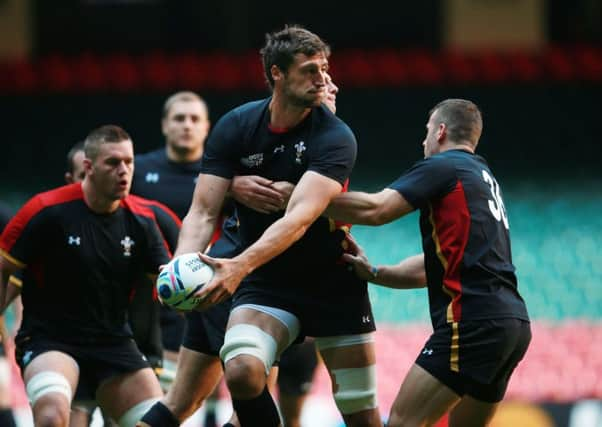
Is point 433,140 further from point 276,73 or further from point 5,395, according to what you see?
point 5,395

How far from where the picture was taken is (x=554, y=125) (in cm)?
1470

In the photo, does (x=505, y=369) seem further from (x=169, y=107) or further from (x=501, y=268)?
(x=169, y=107)

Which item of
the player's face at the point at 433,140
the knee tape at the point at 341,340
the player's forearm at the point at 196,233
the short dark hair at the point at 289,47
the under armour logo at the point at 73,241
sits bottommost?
the knee tape at the point at 341,340

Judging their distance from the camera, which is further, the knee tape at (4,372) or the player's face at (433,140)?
the knee tape at (4,372)

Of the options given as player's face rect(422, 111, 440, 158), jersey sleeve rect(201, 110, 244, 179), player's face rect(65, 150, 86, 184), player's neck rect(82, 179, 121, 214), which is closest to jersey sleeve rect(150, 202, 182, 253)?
player's neck rect(82, 179, 121, 214)

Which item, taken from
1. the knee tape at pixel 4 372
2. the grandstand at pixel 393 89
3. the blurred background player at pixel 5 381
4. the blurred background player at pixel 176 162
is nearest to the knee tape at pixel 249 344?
the blurred background player at pixel 5 381

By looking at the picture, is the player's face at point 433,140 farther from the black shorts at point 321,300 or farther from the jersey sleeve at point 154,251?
the jersey sleeve at point 154,251

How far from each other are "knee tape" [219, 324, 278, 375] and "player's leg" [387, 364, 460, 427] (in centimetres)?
61

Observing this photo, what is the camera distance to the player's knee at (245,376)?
4996mm

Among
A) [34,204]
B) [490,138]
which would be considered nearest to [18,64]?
[490,138]

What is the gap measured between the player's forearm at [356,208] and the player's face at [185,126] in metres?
2.75

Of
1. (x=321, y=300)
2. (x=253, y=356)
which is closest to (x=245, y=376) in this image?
(x=253, y=356)

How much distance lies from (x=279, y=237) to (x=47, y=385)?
143cm

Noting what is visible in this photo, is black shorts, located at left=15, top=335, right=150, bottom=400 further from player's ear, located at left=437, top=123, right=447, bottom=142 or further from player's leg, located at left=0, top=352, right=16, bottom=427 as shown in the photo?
player's ear, located at left=437, top=123, right=447, bottom=142
